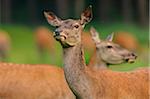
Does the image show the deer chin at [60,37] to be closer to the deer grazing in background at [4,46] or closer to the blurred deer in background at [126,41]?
the deer grazing in background at [4,46]

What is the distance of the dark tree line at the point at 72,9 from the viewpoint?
24.0 m

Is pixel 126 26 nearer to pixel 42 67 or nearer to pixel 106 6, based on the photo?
pixel 106 6

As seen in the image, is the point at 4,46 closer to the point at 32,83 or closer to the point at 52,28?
the point at 52,28

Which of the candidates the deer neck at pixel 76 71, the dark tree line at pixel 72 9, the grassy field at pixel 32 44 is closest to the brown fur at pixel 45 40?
the grassy field at pixel 32 44

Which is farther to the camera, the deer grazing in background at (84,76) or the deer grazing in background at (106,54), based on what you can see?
the deer grazing in background at (106,54)

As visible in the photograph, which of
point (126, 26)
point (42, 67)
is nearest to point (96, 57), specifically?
point (42, 67)

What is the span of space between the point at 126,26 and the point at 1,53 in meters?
5.98

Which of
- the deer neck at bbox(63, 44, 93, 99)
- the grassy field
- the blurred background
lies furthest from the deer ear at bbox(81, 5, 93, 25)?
the blurred background

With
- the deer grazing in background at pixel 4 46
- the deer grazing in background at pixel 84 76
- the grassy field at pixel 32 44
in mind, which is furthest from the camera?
the deer grazing in background at pixel 4 46

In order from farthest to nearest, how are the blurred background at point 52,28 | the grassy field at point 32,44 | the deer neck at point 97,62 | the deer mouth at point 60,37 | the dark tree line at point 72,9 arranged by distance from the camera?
the dark tree line at point 72,9 < the blurred background at point 52,28 < the grassy field at point 32,44 < the deer neck at point 97,62 < the deer mouth at point 60,37

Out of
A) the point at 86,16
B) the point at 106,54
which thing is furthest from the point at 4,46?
the point at 86,16

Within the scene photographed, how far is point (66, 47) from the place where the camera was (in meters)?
8.06

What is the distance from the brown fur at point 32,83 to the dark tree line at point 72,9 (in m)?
13.8

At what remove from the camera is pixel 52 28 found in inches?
837
